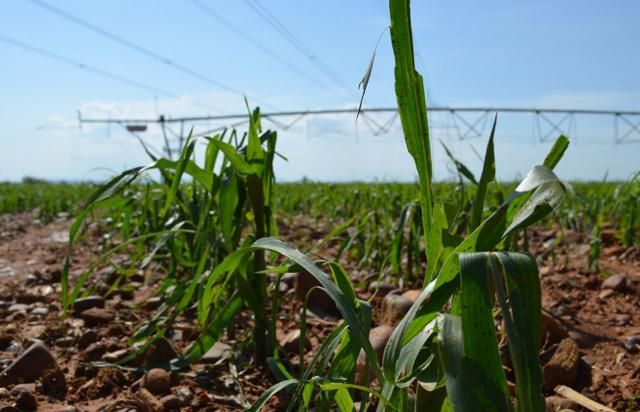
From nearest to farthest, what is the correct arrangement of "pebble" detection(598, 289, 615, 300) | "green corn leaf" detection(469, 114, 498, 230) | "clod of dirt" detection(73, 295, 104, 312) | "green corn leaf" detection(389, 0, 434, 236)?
"green corn leaf" detection(389, 0, 434, 236)
"green corn leaf" detection(469, 114, 498, 230)
"clod of dirt" detection(73, 295, 104, 312)
"pebble" detection(598, 289, 615, 300)

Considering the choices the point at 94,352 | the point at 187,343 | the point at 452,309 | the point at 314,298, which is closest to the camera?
the point at 452,309

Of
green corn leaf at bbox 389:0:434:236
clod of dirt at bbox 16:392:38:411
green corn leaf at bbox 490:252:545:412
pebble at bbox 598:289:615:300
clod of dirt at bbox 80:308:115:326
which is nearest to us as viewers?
green corn leaf at bbox 490:252:545:412

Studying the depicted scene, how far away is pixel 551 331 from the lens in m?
1.89

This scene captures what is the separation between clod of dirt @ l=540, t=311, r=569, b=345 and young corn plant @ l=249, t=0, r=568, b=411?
81 cm

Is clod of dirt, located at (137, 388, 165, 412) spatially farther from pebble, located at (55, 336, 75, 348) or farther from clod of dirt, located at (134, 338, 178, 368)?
pebble, located at (55, 336, 75, 348)

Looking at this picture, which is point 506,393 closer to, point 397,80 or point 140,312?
point 397,80

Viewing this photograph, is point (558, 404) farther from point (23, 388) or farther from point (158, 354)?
point (23, 388)

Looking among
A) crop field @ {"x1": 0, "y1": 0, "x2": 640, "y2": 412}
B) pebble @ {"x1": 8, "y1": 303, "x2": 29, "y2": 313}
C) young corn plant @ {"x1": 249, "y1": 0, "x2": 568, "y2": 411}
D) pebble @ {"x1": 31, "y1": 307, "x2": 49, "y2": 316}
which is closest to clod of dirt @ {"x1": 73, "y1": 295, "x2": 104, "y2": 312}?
crop field @ {"x1": 0, "y1": 0, "x2": 640, "y2": 412}

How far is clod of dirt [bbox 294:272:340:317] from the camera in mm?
2312

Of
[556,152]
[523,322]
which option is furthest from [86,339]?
[523,322]

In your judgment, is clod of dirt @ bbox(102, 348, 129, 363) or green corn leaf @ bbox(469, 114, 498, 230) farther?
clod of dirt @ bbox(102, 348, 129, 363)

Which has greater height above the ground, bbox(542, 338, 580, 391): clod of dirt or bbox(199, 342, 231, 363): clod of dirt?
bbox(542, 338, 580, 391): clod of dirt

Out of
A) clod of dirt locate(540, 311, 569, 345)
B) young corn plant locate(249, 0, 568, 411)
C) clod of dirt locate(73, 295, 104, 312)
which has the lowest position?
clod of dirt locate(73, 295, 104, 312)

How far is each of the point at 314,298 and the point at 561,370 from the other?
1.02m
